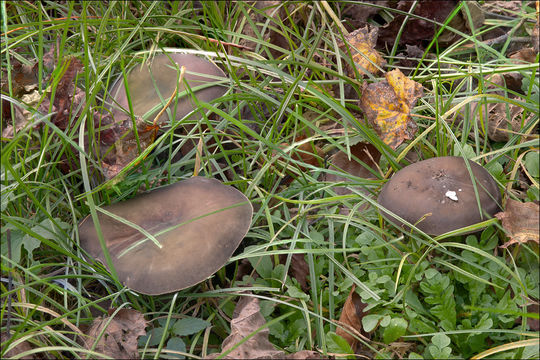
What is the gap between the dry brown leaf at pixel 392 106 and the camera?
88.9 inches

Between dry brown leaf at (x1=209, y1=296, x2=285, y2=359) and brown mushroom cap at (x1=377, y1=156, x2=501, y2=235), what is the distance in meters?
0.55

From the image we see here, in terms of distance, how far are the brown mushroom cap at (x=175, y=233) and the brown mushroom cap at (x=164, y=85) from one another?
439 millimetres

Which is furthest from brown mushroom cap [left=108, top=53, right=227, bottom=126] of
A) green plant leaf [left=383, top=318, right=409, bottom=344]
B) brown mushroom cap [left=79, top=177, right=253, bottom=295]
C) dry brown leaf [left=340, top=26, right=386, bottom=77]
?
green plant leaf [left=383, top=318, right=409, bottom=344]

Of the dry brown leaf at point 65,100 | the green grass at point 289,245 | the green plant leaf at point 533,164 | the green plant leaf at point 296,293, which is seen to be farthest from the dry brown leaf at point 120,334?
the green plant leaf at point 533,164

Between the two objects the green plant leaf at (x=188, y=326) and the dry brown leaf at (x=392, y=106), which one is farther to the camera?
the dry brown leaf at (x=392, y=106)

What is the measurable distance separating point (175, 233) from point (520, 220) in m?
1.13

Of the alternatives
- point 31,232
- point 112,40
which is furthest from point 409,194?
point 112,40

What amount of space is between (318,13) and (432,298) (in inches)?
64.9

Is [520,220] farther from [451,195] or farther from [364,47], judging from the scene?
[364,47]

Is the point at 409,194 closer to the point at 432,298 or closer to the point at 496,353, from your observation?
the point at 432,298

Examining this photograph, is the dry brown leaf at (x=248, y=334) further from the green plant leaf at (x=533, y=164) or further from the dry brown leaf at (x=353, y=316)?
the green plant leaf at (x=533, y=164)

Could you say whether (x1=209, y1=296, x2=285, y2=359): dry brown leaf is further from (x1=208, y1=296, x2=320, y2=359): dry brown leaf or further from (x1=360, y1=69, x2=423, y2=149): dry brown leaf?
(x1=360, y1=69, x2=423, y2=149): dry brown leaf

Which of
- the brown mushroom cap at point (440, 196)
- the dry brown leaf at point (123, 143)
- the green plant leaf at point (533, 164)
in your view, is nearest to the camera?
the brown mushroom cap at point (440, 196)

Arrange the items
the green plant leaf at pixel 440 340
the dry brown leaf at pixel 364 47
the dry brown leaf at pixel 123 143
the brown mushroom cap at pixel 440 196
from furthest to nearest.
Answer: the dry brown leaf at pixel 364 47, the dry brown leaf at pixel 123 143, the brown mushroom cap at pixel 440 196, the green plant leaf at pixel 440 340
